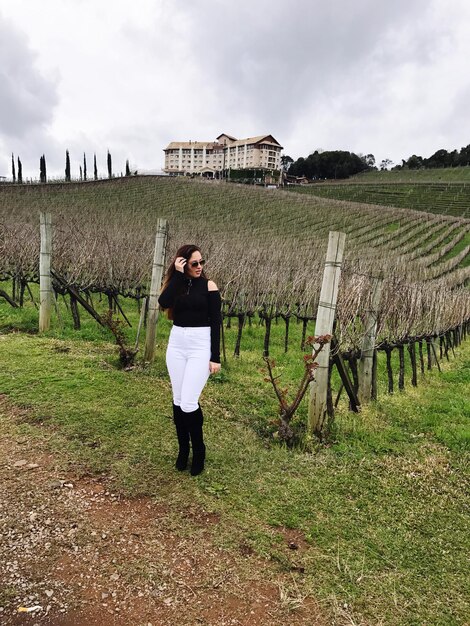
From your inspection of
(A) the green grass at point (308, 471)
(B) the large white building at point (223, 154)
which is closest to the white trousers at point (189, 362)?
(A) the green grass at point (308, 471)

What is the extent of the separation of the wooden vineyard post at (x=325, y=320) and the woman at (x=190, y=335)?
1422 millimetres

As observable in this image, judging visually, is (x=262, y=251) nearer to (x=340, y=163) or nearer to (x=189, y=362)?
(x=189, y=362)

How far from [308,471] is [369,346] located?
2411mm

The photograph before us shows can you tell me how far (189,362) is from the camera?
346 cm

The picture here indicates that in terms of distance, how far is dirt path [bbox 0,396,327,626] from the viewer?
2316 millimetres

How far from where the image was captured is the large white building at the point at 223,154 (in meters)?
106

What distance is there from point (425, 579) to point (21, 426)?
3.86 meters

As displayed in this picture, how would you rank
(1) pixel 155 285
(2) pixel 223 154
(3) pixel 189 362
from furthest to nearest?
(2) pixel 223 154 < (1) pixel 155 285 < (3) pixel 189 362

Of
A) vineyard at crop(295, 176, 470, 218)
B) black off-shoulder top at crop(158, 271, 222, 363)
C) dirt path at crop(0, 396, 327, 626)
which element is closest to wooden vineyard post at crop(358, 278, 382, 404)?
black off-shoulder top at crop(158, 271, 222, 363)

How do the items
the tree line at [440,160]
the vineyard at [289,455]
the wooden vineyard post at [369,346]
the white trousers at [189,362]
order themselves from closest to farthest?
the vineyard at [289,455]
the white trousers at [189,362]
the wooden vineyard post at [369,346]
the tree line at [440,160]

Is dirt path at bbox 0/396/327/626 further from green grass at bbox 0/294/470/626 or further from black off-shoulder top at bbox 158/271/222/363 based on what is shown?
black off-shoulder top at bbox 158/271/222/363

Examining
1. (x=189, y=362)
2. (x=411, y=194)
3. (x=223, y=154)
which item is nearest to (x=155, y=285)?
(x=189, y=362)

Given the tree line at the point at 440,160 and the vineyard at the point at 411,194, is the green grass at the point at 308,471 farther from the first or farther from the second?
the tree line at the point at 440,160

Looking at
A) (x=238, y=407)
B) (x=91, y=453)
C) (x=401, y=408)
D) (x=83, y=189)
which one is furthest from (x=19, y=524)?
(x=83, y=189)
